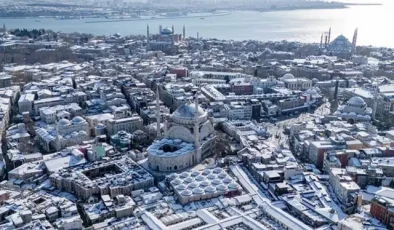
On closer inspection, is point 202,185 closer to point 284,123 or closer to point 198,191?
point 198,191

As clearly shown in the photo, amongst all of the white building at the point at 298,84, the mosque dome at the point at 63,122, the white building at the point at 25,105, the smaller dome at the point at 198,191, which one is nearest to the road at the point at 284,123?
the white building at the point at 298,84

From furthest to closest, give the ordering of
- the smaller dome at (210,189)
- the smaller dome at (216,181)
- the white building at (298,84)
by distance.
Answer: the white building at (298,84) → the smaller dome at (216,181) → the smaller dome at (210,189)

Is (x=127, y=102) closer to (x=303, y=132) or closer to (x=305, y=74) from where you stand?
(x=303, y=132)

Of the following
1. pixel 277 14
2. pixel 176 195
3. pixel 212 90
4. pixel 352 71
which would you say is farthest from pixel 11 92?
pixel 277 14

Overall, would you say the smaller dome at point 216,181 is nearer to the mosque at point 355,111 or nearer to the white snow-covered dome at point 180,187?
the white snow-covered dome at point 180,187

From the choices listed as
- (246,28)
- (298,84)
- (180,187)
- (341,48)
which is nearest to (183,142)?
(180,187)
